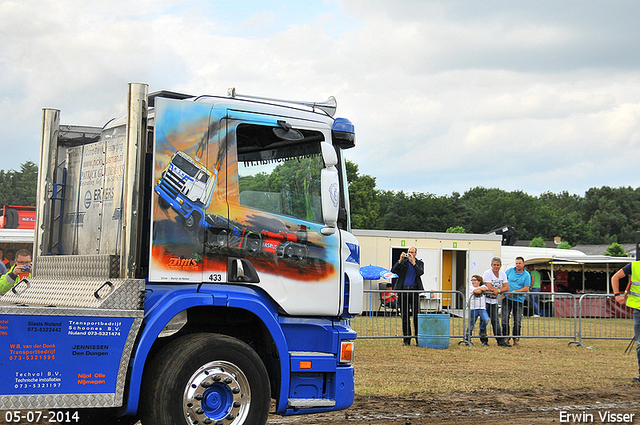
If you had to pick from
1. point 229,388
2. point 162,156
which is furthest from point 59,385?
point 162,156

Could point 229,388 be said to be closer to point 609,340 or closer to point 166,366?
point 166,366

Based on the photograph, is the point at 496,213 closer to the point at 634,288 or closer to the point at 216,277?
the point at 634,288

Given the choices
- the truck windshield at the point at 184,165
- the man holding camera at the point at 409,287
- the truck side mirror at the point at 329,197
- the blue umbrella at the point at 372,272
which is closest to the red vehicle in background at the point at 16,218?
the blue umbrella at the point at 372,272

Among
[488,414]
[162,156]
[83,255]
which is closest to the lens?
[162,156]

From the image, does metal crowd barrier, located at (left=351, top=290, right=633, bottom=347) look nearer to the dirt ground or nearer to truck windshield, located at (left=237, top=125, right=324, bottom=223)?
the dirt ground

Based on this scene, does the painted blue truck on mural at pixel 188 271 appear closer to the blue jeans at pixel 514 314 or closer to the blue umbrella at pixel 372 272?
the blue jeans at pixel 514 314

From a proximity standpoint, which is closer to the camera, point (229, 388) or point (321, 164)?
point (229, 388)

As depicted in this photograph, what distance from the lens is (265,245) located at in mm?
5516

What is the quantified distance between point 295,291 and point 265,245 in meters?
0.49

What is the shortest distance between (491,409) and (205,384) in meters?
3.81

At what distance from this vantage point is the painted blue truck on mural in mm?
4652

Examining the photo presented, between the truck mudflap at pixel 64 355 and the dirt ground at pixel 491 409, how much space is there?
2.18m

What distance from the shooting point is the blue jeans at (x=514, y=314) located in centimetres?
1463

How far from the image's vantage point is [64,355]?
452 cm
